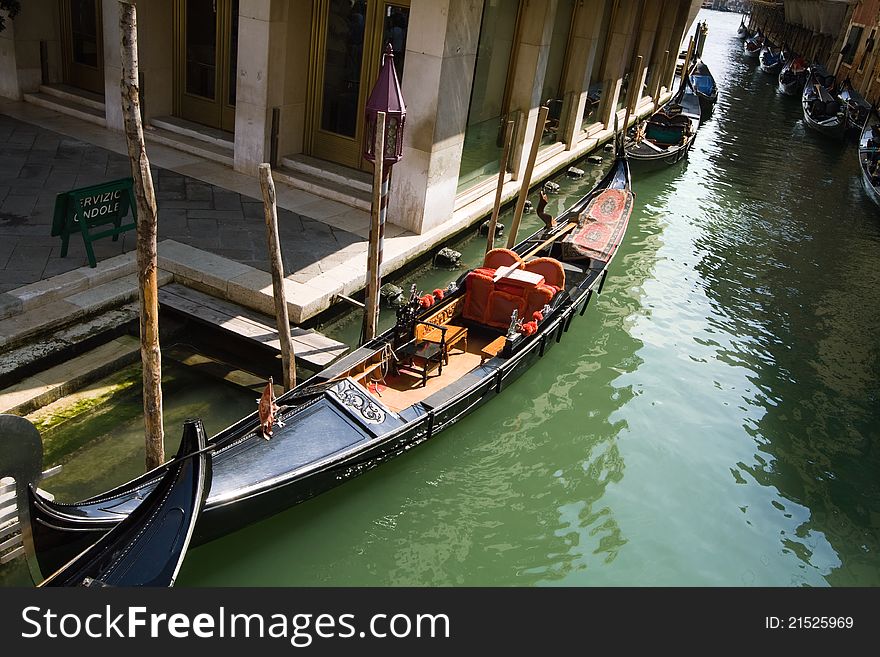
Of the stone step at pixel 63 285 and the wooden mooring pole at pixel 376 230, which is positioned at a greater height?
the wooden mooring pole at pixel 376 230

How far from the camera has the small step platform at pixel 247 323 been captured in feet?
19.1

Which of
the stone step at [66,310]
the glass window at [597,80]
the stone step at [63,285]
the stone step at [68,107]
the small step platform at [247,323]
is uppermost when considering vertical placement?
the glass window at [597,80]

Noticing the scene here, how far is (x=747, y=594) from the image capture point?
4.71 m

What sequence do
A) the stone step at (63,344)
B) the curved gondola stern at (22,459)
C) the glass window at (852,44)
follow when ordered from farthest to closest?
1. the glass window at (852,44)
2. the stone step at (63,344)
3. the curved gondola stern at (22,459)

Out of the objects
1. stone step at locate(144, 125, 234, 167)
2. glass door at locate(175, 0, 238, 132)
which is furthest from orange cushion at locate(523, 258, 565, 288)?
glass door at locate(175, 0, 238, 132)

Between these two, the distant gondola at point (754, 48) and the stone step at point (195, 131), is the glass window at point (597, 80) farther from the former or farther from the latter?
the distant gondola at point (754, 48)

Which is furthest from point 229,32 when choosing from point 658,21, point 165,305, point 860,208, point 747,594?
point 658,21

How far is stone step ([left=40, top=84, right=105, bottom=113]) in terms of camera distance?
9672mm

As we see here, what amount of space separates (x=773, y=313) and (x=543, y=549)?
500 cm

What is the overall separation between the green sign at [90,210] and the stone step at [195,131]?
118 inches

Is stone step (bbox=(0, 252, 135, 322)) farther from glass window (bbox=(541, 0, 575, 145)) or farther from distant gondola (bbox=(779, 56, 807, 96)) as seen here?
distant gondola (bbox=(779, 56, 807, 96))

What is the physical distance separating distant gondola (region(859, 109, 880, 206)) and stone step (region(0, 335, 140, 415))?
12.7 metres

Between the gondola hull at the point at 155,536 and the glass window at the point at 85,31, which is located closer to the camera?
the gondola hull at the point at 155,536

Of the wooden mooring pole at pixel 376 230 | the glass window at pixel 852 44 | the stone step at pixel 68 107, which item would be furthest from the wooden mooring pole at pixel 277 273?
the glass window at pixel 852 44
